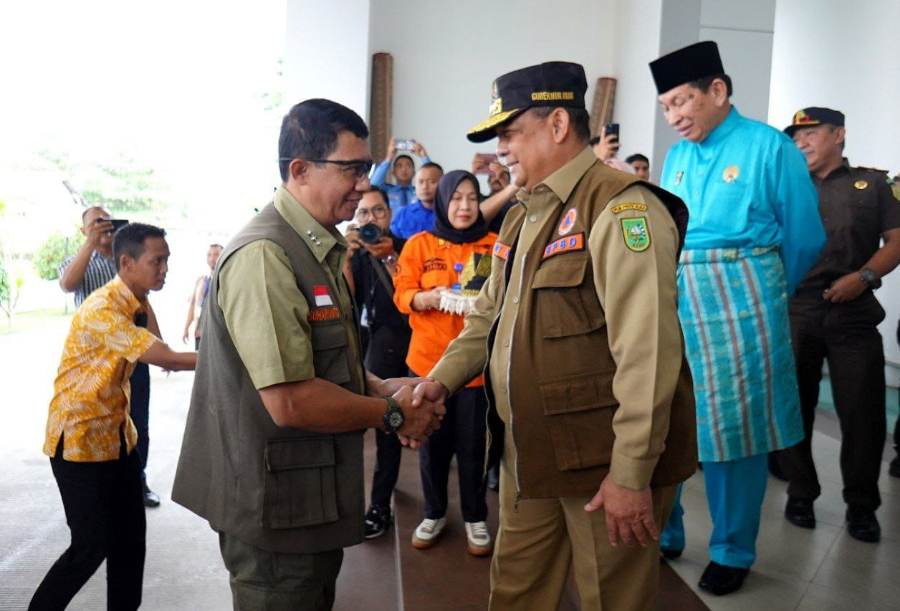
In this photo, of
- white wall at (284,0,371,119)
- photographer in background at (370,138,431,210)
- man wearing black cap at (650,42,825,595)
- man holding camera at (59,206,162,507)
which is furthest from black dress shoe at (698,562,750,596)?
white wall at (284,0,371,119)

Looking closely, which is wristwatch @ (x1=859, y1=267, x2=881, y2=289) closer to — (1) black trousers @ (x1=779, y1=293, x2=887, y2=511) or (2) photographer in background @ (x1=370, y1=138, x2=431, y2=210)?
(1) black trousers @ (x1=779, y1=293, x2=887, y2=511)

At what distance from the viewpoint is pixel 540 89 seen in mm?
1596

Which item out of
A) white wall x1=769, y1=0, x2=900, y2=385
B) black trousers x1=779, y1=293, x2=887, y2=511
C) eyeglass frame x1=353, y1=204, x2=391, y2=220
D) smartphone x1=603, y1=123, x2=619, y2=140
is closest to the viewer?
smartphone x1=603, y1=123, x2=619, y2=140

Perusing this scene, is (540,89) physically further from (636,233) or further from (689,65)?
(689,65)

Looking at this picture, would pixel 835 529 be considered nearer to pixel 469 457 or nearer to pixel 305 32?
pixel 469 457

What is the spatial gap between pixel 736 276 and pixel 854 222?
1.43m

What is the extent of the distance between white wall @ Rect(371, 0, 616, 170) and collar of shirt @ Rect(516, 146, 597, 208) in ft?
19.3

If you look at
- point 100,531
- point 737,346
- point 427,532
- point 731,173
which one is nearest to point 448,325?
point 427,532

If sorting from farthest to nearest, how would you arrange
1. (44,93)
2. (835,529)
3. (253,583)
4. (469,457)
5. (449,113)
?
(449,113)
(44,93)
(835,529)
(469,457)
(253,583)

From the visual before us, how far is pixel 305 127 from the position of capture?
155 cm

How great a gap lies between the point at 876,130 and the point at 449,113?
400cm

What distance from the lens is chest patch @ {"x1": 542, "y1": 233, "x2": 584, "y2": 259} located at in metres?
1.49

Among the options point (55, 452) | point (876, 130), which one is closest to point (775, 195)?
point (55, 452)

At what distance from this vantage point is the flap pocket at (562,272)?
1472mm
